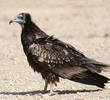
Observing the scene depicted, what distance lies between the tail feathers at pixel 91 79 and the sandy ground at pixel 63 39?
0.77ft

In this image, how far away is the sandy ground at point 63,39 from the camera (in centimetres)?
1071

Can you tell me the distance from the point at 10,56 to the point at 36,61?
6.16 metres

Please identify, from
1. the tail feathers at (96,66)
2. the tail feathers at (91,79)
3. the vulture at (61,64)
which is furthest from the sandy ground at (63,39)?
the tail feathers at (96,66)

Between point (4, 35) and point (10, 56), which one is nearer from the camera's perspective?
point (10, 56)

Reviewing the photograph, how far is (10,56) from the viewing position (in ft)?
54.2

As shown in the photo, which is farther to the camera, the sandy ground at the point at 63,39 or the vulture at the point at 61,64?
the sandy ground at the point at 63,39

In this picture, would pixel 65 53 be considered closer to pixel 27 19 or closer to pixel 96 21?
pixel 27 19

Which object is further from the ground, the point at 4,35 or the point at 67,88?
the point at 4,35

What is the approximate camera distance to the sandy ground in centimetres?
1071

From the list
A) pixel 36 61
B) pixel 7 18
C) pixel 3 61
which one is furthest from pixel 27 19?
pixel 7 18

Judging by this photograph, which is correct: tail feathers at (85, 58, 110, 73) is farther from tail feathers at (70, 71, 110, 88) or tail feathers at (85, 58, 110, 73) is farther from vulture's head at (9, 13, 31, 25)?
vulture's head at (9, 13, 31, 25)

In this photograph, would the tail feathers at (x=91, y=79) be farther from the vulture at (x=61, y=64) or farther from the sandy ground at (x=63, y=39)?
the sandy ground at (x=63, y=39)

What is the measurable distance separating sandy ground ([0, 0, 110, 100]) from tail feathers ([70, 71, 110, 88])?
9.3 inches

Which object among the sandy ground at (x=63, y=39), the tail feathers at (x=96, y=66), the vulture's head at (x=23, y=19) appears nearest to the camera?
the tail feathers at (x=96, y=66)
